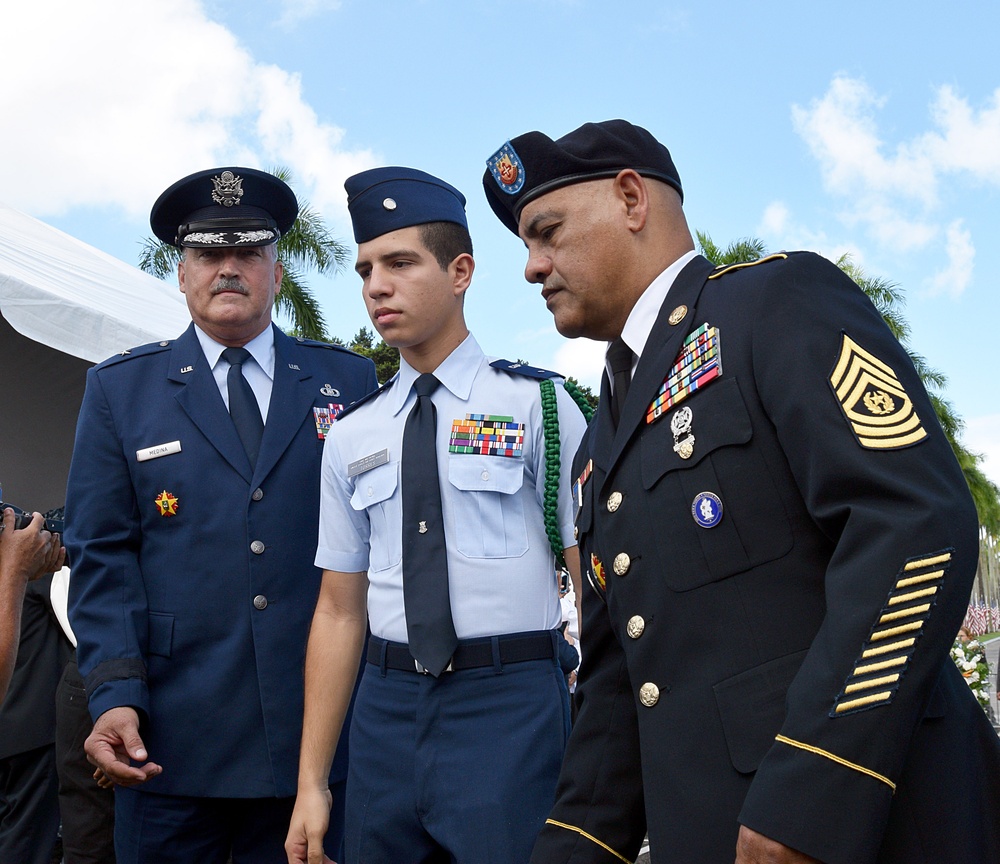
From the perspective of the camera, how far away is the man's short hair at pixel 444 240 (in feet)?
9.57

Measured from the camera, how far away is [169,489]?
303 cm

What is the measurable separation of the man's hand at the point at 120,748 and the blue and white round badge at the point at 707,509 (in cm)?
179

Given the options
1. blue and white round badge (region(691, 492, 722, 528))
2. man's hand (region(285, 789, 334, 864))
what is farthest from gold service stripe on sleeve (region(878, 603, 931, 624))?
man's hand (region(285, 789, 334, 864))

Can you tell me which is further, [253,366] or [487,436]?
[253,366]

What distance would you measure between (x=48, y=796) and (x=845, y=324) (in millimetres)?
4823

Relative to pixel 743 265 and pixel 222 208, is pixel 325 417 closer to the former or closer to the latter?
pixel 222 208

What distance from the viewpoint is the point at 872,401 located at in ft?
4.77

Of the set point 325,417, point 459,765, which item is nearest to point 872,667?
point 459,765

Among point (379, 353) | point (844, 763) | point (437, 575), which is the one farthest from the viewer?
point (379, 353)

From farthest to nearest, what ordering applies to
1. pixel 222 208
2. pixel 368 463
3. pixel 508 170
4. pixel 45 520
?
1. pixel 45 520
2. pixel 222 208
3. pixel 368 463
4. pixel 508 170

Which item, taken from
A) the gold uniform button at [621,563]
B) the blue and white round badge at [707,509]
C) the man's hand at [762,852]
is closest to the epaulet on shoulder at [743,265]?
the blue and white round badge at [707,509]

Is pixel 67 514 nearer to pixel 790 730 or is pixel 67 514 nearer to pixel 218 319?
pixel 218 319

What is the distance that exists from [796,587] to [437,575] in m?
1.24

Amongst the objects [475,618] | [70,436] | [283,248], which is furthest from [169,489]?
[283,248]
